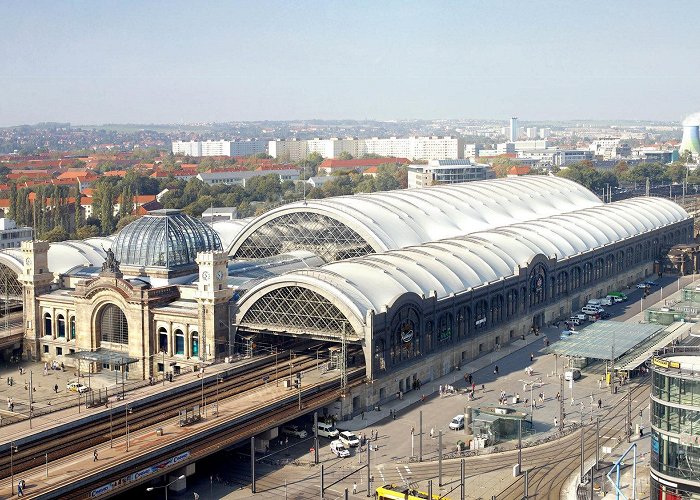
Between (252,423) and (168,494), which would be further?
(252,423)

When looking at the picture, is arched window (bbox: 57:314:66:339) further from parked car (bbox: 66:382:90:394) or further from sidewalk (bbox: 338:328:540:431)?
sidewalk (bbox: 338:328:540:431)

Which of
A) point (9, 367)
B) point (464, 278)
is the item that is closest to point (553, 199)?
point (464, 278)

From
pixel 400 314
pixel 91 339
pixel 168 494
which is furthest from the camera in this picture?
pixel 91 339

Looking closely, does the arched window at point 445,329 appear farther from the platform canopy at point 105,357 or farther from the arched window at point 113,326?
the arched window at point 113,326

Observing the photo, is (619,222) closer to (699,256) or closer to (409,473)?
(699,256)

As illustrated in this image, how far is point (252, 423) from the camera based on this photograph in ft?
199

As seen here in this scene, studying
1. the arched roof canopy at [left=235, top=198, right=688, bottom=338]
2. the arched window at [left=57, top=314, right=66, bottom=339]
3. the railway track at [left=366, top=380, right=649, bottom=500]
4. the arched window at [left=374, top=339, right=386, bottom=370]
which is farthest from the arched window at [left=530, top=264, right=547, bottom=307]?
the arched window at [left=57, top=314, right=66, bottom=339]

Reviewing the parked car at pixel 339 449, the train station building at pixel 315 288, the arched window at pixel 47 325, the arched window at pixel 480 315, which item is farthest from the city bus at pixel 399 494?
the arched window at pixel 47 325

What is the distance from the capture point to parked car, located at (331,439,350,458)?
60.8 m

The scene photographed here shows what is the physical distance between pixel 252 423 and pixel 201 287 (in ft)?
62.4

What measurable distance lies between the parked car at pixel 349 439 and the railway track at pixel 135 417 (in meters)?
8.22

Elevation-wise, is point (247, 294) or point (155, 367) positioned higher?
point (247, 294)

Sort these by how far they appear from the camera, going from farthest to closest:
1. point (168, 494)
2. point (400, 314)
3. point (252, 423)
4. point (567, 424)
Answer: point (400, 314) < point (567, 424) < point (252, 423) < point (168, 494)

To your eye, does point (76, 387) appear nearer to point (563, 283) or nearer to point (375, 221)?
point (375, 221)
